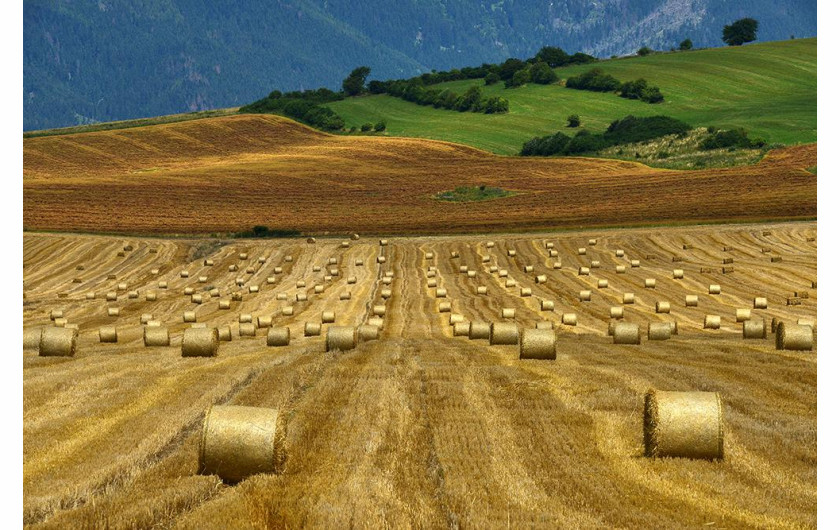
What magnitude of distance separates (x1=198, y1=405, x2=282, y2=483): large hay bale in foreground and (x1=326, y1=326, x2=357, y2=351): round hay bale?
653 inches

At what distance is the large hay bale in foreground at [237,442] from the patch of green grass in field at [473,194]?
278 ft

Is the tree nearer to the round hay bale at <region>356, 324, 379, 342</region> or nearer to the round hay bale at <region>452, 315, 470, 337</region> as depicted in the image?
the round hay bale at <region>452, 315, 470, 337</region>

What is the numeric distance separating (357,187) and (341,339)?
78872 mm

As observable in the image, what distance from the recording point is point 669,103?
162875 mm

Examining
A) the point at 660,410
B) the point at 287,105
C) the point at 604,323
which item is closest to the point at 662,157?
the point at 287,105

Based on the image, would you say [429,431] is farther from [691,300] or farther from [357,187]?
[357,187]

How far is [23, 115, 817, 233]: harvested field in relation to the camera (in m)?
83.4

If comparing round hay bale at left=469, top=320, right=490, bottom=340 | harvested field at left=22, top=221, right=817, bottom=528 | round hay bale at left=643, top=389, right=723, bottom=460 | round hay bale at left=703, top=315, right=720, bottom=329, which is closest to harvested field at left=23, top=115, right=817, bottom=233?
harvested field at left=22, top=221, right=817, bottom=528

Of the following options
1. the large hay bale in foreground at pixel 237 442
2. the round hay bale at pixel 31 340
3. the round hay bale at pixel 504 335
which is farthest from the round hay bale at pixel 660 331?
the large hay bale in foreground at pixel 237 442

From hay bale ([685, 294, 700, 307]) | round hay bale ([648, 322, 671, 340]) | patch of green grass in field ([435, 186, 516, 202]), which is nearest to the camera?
round hay bale ([648, 322, 671, 340])

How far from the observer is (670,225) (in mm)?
78375

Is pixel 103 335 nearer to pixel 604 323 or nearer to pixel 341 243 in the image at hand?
pixel 604 323

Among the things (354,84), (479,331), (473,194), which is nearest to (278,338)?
(479,331)
